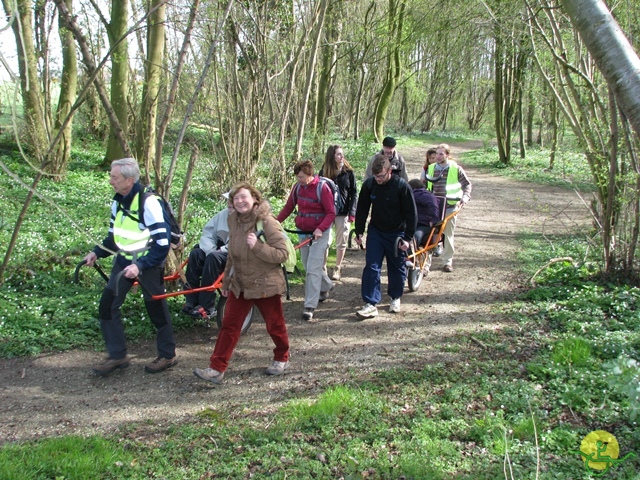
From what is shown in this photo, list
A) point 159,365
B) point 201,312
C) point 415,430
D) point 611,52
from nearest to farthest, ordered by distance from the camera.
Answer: point 611,52 < point 415,430 < point 159,365 < point 201,312

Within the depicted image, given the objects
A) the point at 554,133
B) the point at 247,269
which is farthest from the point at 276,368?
the point at 554,133

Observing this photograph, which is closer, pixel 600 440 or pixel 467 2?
pixel 600 440

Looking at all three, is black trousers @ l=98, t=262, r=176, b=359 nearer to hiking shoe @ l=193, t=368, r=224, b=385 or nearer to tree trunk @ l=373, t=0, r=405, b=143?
hiking shoe @ l=193, t=368, r=224, b=385

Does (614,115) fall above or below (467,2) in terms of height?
below

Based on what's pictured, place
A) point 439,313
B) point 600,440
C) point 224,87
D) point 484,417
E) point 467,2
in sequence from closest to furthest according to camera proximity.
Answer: point 600,440 < point 484,417 < point 439,313 < point 224,87 < point 467,2

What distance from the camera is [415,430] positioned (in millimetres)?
4137

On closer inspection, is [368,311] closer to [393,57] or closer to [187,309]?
[187,309]

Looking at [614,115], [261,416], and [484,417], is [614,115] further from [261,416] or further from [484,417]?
[261,416]

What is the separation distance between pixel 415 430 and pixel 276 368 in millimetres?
1591

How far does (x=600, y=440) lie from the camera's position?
3936 millimetres

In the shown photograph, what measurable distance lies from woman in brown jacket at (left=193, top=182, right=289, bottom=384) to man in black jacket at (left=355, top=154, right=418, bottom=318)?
182cm

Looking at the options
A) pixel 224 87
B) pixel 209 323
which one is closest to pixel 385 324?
pixel 209 323

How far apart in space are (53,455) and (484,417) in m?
3.30

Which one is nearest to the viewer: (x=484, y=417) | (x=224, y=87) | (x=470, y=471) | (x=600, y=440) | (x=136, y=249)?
(x=470, y=471)
